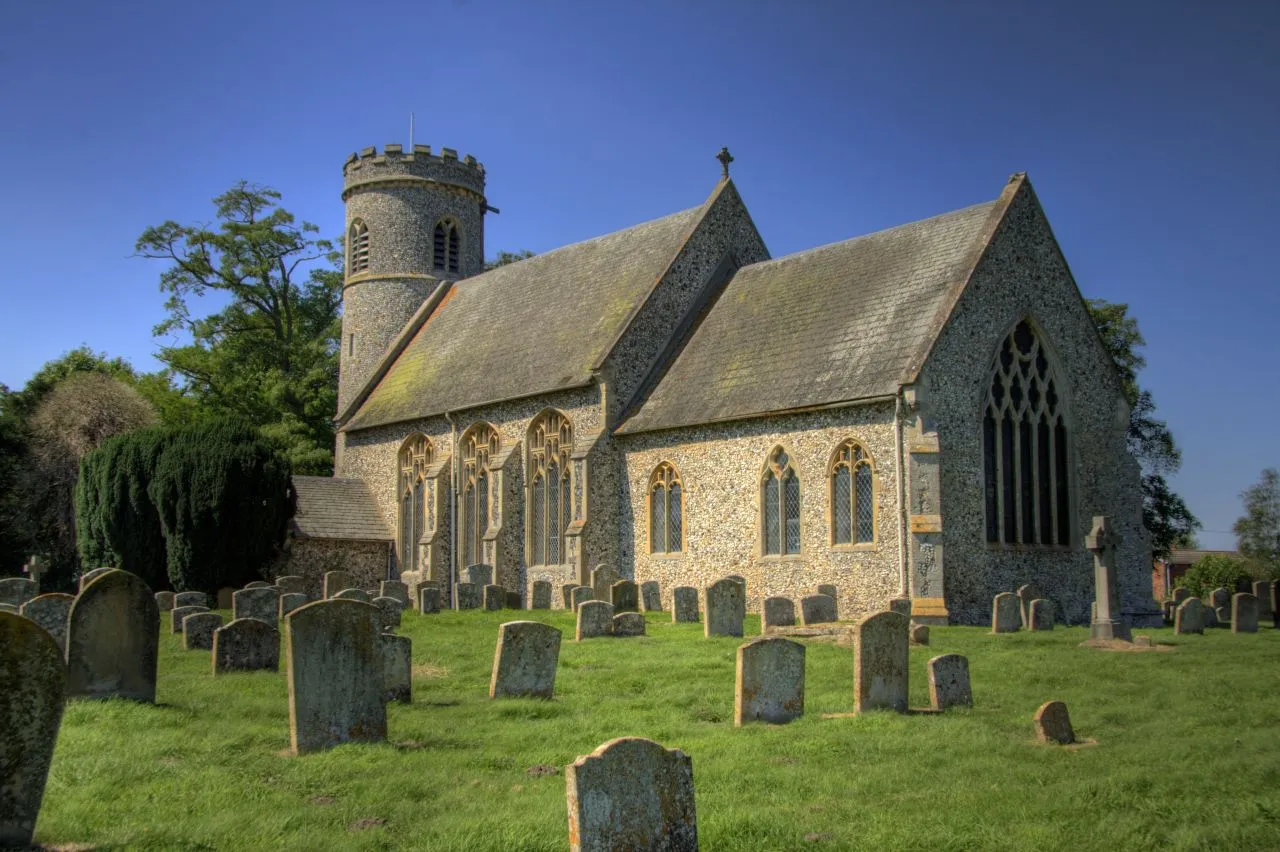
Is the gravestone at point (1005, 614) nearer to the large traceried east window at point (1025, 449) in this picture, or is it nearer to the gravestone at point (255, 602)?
the large traceried east window at point (1025, 449)

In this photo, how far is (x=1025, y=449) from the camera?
23062 millimetres

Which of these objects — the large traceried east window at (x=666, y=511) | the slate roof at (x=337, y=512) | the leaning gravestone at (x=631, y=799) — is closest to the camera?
the leaning gravestone at (x=631, y=799)

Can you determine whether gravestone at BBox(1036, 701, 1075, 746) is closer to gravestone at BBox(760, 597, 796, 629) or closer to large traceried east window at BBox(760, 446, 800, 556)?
gravestone at BBox(760, 597, 796, 629)

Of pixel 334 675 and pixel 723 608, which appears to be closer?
pixel 334 675

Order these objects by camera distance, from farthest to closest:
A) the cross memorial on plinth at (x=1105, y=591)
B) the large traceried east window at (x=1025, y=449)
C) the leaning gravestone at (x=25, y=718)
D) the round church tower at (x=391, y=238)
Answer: the round church tower at (x=391, y=238), the large traceried east window at (x=1025, y=449), the cross memorial on plinth at (x=1105, y=591), the leaning gravestone at (x=25, y=718)

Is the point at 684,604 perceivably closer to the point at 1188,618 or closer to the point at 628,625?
the point at 628,625

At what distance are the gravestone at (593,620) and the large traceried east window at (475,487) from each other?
1192cm

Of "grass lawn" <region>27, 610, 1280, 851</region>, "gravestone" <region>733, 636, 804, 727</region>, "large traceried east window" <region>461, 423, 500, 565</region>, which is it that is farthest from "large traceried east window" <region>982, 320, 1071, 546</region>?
"large traceried east window" <region>461, 423, 500, 565</region>

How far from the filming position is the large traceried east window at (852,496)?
70.0 ft

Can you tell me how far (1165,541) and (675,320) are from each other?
1637 cm

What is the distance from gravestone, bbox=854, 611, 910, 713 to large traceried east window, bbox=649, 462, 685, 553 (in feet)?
42.7

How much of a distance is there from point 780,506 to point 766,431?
144 centimetres

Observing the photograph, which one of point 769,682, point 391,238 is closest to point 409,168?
point 391,238

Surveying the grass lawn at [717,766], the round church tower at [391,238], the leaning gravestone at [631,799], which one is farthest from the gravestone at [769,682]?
the round church tower at [391,238]
